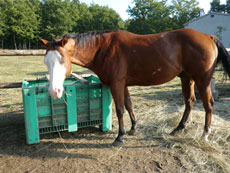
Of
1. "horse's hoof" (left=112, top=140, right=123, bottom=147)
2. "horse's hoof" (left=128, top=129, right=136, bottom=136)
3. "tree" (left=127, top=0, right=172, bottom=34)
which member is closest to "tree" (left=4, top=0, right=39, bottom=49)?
"tree" (left=127, top=0, right=172, bottom=34)

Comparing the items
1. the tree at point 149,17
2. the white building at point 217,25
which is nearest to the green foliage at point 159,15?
the tree at point 149,17

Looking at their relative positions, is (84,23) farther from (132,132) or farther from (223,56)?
(223,56)

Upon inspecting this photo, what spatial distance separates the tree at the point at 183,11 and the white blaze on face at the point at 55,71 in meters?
37.3

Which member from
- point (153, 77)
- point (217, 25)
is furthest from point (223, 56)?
point (217, 25)

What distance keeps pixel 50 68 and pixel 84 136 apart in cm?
161

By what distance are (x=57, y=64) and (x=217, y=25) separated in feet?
78.6

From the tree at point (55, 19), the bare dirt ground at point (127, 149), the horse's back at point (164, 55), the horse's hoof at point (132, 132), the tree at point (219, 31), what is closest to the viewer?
the bare dirt ground at point (127, 149)

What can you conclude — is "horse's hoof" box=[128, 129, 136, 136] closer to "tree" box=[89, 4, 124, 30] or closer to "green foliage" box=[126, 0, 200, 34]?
"green foliage" box=[126, 0, 200, 34]

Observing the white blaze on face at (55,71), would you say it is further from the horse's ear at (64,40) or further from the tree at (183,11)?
the tree at (183,11)

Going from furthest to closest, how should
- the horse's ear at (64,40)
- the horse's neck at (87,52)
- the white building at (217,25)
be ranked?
the white building at (217,25)
the horse's neck at (87,52)
the horse's ear at (64,40)

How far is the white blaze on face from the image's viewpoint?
1939 millimetres

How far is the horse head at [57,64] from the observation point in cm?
195

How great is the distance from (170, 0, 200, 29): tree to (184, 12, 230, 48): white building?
13776 mm

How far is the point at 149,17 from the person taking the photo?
38625mm
